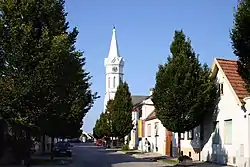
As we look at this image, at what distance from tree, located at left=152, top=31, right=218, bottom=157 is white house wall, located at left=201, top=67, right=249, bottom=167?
42.9 inches

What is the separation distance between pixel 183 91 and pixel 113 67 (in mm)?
106058

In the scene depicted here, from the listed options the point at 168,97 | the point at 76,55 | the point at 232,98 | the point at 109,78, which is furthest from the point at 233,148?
the point at 109,78

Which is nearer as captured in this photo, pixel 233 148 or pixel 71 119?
pixel 233 148

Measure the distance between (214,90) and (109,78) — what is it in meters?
Result: 106

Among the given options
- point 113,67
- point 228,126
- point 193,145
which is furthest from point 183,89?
point 113,67

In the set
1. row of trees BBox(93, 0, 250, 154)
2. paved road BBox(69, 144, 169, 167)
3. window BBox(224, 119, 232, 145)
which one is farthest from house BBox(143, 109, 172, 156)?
window BBox(224, 119, 232, 145)

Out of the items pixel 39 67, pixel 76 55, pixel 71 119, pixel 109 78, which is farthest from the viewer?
pixel 109 78

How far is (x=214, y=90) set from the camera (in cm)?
3388

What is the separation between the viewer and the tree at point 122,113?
224ft

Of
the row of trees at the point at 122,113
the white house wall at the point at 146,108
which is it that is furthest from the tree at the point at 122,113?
the white house wall at the point at 146,108

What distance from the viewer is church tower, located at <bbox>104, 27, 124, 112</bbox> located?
451ft

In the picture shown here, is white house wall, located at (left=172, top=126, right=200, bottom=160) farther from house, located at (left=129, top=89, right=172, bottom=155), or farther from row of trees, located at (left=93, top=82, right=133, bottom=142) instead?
row of trees, located at (left=93, top=82, right=133, bottom=142)

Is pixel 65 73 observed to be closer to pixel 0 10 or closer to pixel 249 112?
pixel 0 10

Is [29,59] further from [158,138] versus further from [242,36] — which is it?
[158,138]
